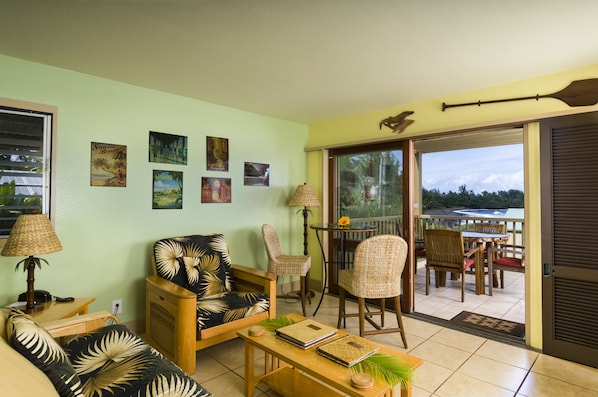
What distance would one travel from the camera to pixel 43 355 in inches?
49.5

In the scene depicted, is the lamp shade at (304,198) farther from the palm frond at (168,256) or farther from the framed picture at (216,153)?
the palm frond at (168,256)

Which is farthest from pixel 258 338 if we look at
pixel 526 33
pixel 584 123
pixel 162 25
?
pixel 584 123

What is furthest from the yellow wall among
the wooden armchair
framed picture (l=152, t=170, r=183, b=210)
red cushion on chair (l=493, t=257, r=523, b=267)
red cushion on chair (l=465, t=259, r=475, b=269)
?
framed picture (l=152, t=170, r=183, b=210)

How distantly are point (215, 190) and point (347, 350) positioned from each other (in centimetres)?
247

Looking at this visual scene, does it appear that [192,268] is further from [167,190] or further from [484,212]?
[484,212]

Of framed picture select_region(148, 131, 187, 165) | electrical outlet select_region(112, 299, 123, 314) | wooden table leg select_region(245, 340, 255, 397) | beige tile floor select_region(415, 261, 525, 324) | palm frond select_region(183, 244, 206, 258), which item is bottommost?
beige tile floor select_region(415, 261, 525, 324)

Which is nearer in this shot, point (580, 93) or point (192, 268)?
point (580, 93)

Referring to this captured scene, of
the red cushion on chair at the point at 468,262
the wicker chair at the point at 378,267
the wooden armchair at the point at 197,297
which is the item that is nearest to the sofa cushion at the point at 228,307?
the wooden armchair at the point at 197,297

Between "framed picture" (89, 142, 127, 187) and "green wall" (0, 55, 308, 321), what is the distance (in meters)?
0.05

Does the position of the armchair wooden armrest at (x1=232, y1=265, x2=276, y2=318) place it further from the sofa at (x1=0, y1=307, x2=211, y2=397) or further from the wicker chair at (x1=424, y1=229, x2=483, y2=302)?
the wicker chair at (x1=424, y1=229, x2=483, y2=302)

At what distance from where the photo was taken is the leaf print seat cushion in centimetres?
262

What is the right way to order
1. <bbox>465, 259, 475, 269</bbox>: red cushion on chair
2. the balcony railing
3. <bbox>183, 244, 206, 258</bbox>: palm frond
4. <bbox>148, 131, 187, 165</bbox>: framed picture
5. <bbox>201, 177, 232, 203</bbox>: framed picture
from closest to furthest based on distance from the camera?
<bbox>183, 244, 206, 258</bbox>: palm frond
<bbox>148, 131, 187, 165</bbox>: framed picture
<bbox>201, 177, 232, 203</bbox>: framed picture
the balcony railing
<bbox>465, 259, 475, 269</bbox>: red cushion on chair

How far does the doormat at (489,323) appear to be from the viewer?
10.6ft

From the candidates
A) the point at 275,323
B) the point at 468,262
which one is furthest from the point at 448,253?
the point at 275,323
